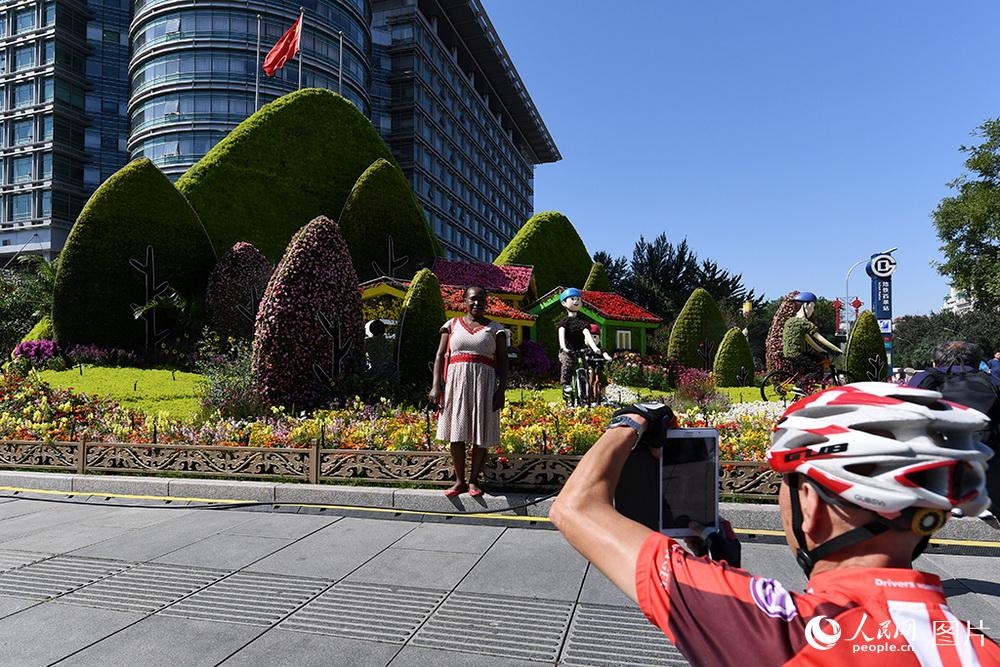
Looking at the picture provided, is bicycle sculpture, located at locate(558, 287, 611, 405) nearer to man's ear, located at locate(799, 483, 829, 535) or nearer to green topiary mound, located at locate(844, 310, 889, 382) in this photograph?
green topiary mound, located at locate(844, 310, 889, 382)

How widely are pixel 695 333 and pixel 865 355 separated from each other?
32.3 ft

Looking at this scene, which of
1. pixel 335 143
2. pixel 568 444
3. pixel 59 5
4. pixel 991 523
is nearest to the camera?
pixel 991 523

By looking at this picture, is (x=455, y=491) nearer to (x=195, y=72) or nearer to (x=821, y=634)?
(x=821, y=634)

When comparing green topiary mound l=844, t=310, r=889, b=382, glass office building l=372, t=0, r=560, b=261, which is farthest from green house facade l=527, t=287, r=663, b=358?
glass office building l=372, t=0, r=560, b=261

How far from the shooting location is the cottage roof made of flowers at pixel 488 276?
25.5 meters

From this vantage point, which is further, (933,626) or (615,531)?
(615,531)

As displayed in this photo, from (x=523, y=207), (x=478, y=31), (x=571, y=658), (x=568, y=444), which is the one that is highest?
(x=478, y=31)

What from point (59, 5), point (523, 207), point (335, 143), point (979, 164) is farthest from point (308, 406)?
point (523, 207)

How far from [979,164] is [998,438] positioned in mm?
37458

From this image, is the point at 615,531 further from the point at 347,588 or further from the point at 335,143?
the point at 335,143

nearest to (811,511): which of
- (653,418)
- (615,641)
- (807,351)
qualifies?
(653,418)

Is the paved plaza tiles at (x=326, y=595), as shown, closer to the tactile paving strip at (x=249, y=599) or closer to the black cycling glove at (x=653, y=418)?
the tactile paving strip at (x=249, y=599)

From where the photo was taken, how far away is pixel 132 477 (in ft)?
24.2

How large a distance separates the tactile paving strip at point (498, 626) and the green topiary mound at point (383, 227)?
23.0 m
